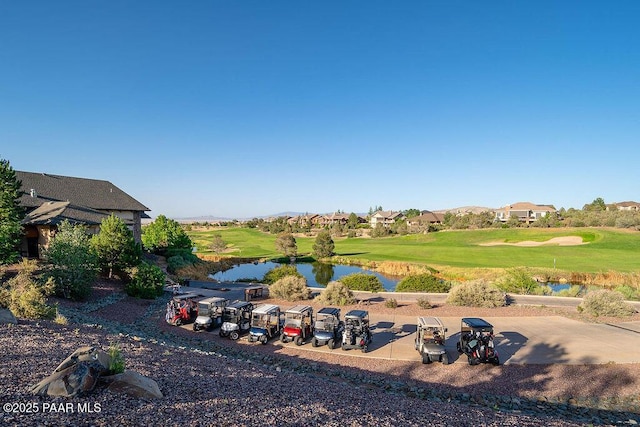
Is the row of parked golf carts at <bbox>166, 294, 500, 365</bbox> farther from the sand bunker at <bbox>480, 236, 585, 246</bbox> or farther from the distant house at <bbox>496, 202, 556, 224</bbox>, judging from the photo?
the distant house at <bbox>496, 202, 556, 224</bbox>

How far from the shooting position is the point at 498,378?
12.0 metres

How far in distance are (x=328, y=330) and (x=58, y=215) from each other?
87.3 ft

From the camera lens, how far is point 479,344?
13195 millimetres

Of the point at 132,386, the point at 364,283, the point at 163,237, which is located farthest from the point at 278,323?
the point at 163,237

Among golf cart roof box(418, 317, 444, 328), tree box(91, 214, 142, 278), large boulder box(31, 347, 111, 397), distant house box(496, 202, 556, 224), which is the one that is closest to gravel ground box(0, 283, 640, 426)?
large boulder box(31, 347, 111, 397)

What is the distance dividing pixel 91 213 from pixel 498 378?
35.8 meters

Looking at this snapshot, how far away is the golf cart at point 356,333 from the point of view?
48.0ft

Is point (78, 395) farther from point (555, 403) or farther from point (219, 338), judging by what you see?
point (555, 403)

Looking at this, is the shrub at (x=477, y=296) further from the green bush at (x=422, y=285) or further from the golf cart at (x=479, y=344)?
the golf cart at (x=479, y=344)

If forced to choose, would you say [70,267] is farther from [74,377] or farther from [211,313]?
[74,377]

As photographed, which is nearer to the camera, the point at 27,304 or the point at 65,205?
the point at 27,304

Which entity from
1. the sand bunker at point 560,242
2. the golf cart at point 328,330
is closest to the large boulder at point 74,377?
the golf cart at point 328,330

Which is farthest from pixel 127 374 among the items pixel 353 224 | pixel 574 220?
pixel 353 224

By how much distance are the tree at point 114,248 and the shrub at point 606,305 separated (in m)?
29.8
